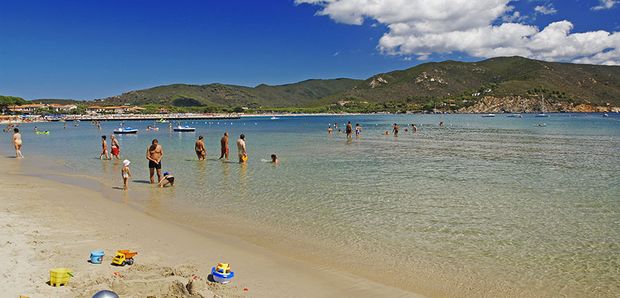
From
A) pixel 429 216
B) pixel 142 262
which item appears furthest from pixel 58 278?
pixel 429 216

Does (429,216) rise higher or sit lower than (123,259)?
lower

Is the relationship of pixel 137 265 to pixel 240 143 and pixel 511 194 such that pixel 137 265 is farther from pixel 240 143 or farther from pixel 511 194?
pixel 240 143

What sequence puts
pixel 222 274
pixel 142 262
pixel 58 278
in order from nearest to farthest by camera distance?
pixel 58 278 < pixel 222 274 < pixel 142 262

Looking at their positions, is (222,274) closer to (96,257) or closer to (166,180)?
(96,257)

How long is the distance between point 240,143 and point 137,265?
1728cm

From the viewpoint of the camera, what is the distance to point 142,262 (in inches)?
316

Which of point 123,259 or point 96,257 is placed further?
point 96,257

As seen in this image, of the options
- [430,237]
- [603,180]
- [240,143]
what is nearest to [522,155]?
[603,180]

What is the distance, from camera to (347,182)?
17969 millimetres

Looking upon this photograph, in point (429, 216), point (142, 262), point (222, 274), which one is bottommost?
point (429, 216)

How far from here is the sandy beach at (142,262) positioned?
264 inches

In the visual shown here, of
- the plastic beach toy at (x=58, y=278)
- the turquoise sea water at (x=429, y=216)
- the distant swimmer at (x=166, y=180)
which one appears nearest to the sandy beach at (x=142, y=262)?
the plastic beach toy at (x=58, y=278)

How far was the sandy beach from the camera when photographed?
6.71m

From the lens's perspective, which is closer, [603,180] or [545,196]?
[545,196]
